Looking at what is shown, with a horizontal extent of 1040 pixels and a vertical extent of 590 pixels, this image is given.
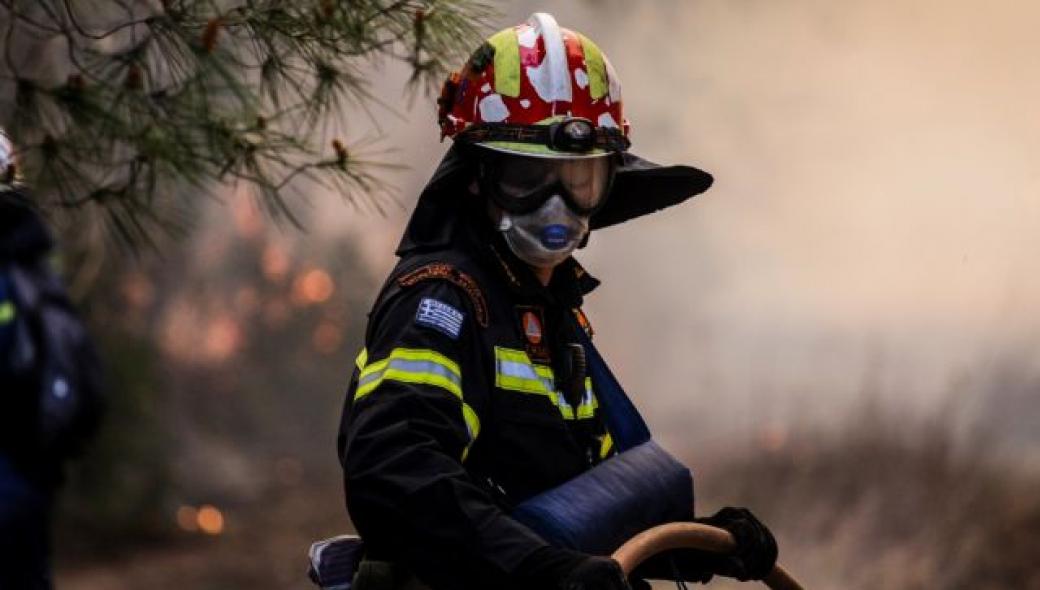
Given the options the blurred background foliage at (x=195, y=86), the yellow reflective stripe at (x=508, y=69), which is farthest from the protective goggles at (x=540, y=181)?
the blurred background foliage at (x=195, y=86)

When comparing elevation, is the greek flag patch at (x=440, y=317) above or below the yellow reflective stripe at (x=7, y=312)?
above

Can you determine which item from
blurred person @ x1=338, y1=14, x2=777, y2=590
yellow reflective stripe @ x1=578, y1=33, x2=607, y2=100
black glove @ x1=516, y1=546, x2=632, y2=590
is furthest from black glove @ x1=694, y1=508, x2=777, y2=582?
yellow reflective stripe @ x1=578, y1=33, x2=607, y2=100

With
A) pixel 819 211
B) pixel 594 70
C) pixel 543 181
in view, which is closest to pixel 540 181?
pixel 543 181

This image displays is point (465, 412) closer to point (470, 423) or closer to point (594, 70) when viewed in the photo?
point (470, 423)

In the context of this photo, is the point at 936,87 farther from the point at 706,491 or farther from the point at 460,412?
the point at 460,412

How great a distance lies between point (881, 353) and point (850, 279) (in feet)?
1.20

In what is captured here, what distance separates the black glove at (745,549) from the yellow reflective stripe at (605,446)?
0.70 feet

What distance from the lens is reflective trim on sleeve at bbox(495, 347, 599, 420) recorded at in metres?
3.21

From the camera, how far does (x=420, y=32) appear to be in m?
4.79

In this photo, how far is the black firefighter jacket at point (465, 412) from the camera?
298cm

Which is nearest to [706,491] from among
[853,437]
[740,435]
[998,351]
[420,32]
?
[740,435]

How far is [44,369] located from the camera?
4680mm

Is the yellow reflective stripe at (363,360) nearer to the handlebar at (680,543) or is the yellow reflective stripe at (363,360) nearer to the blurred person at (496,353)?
the blurred person at (496,353)

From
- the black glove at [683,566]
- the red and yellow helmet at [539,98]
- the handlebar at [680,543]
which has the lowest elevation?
the black glove at [683,566]
